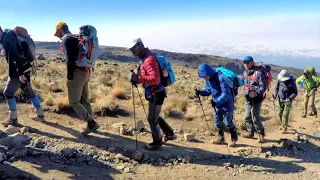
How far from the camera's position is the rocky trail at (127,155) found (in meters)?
6.08

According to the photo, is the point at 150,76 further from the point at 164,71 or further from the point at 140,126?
the point at 140,126

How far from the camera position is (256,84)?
27.9ft

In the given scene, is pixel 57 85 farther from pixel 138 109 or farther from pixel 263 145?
pixel 263 145

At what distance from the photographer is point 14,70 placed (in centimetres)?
695

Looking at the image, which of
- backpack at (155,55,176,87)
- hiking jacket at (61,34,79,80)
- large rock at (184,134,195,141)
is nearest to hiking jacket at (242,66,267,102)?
large rock at (184,134,195,141)

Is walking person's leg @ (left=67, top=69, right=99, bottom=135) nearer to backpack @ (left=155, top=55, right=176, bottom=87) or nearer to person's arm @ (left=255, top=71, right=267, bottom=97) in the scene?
backpack @ (left=155, top=55, right=176, bottom=87)

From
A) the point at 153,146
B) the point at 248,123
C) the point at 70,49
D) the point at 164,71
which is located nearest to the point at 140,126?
the point at 153,146

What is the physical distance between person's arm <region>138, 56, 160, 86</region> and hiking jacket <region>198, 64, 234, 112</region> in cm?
151

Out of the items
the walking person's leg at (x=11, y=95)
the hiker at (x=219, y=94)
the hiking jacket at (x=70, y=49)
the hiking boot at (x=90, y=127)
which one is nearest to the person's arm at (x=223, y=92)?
the hiker at (x=219, y=94)

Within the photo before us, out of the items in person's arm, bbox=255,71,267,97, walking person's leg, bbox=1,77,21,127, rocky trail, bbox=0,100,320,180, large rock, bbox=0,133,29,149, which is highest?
person's arm, bbox=255,71,267,97

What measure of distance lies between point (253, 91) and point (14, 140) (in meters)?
5.79

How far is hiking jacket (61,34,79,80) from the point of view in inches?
252

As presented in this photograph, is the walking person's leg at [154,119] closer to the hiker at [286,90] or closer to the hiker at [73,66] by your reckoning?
the hiker at [73,66]

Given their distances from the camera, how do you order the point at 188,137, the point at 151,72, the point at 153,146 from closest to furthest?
the point at 151,72
the point at 153,146
the point at 188,137
